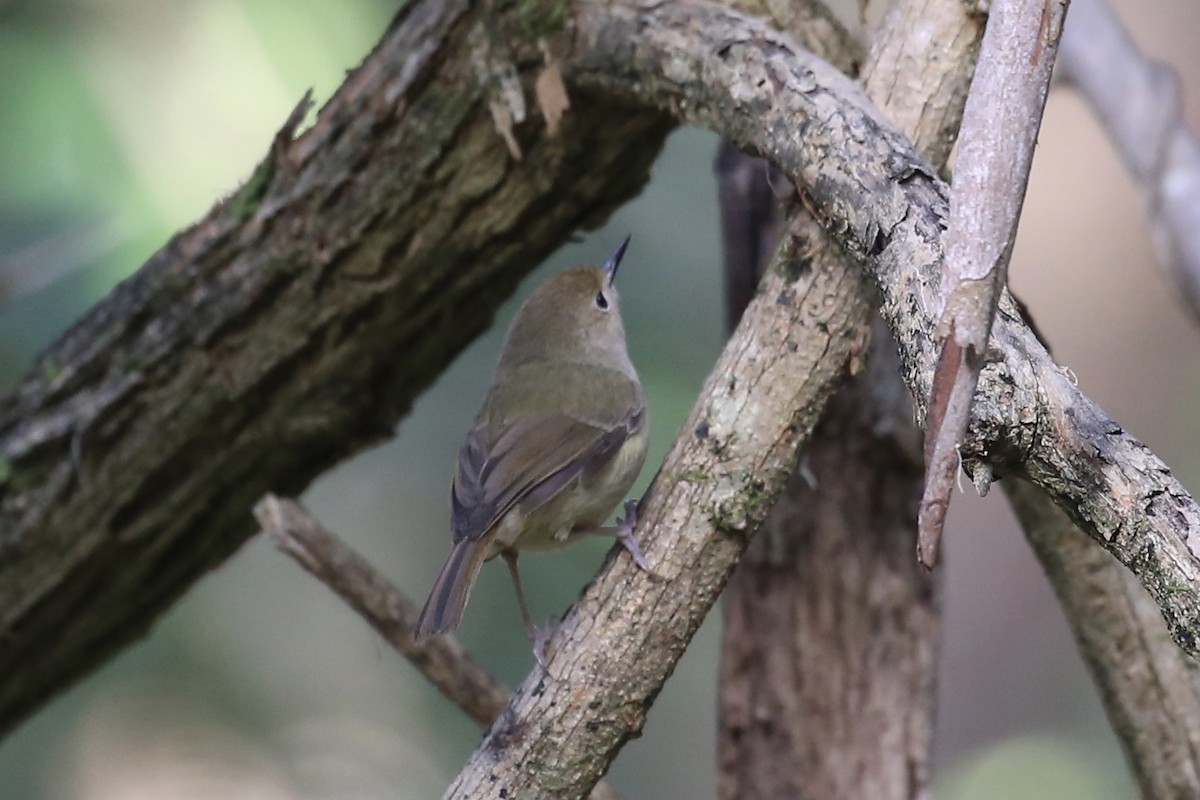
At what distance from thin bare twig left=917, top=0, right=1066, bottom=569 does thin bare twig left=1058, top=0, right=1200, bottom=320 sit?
1374 mm

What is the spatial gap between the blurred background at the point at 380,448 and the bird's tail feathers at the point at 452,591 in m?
1.03

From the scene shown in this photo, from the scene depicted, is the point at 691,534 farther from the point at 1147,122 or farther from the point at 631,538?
the point at 1147,122

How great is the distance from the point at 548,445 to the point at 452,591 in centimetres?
50

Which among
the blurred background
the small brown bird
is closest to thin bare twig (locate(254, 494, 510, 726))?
the small brown bird

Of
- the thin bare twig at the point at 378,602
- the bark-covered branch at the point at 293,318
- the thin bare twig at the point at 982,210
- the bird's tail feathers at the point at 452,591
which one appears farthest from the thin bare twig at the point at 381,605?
the thin bare twig at the point at 982,210

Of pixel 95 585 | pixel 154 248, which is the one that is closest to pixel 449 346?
pixel 154 248

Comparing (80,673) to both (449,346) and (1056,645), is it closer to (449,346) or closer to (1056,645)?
(449,346)

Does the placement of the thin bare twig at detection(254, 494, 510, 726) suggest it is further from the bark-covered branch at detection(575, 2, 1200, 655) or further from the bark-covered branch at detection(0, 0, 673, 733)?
the bark-covered branch at detection(575, 2, 1200, 655)

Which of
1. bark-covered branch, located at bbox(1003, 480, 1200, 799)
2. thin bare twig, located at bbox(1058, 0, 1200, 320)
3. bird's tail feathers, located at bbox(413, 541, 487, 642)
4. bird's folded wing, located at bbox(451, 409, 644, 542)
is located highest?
thin bare twig, located at bbox(1058, 0, 1200, 320)

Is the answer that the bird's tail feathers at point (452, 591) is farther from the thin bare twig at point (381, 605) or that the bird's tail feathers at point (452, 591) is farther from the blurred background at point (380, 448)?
the blurred background at point (380, 448)

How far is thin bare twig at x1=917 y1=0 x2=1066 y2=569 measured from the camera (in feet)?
4.50

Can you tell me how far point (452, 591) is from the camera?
2578 millimetres

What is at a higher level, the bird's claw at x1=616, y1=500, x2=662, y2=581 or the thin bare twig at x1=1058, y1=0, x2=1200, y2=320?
the thin bare twig at x1=1058, y1=0, x2=1200, y2=320

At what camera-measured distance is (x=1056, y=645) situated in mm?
6422
